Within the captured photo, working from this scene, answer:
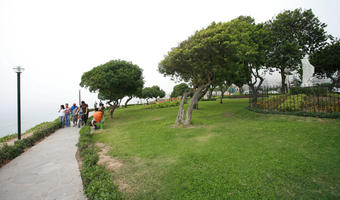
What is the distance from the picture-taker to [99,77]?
1392 cm

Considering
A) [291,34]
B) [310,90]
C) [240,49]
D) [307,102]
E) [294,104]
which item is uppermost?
[291,34]

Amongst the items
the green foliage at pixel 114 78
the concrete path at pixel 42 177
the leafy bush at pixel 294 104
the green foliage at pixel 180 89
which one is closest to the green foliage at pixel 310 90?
the leafy bush at pixel 294 104

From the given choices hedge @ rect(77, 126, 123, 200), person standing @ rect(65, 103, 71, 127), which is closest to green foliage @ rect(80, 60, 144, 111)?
person standing @ rect(65, 103, 71, 127)

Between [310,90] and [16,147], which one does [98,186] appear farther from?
[310,90]

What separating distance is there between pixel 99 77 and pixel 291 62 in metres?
17.0

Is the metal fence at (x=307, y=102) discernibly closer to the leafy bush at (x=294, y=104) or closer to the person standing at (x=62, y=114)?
the leafy bush at (x=294, y=104)

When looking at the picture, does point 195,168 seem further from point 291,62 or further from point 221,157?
point 291,62

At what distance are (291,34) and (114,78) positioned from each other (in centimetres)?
1614

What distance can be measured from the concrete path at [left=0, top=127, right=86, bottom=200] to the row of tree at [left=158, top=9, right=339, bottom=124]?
20.8ft

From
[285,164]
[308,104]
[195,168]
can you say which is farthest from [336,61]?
[195,168]

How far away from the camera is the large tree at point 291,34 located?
1501 centimetres

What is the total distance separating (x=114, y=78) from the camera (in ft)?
46.1

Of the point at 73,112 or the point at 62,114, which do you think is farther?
the point at 73,112

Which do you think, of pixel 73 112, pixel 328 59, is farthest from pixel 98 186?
pixel 328 59
